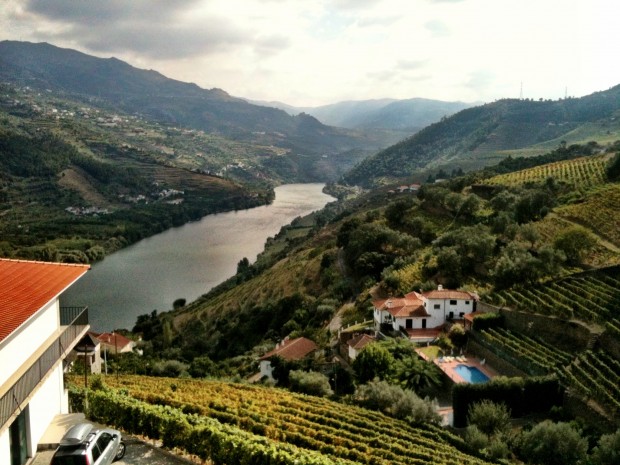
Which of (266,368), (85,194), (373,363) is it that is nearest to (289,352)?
(266,368)

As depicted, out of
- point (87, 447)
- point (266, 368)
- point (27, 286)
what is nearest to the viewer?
point (87, 447)

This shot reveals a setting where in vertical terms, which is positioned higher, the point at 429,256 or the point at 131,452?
the point at 131,452

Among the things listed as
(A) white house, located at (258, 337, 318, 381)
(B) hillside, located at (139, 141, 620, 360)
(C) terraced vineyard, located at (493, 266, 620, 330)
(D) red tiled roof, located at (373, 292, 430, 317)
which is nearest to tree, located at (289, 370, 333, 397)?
(A) white house, located at (258, 337, 318, 381)

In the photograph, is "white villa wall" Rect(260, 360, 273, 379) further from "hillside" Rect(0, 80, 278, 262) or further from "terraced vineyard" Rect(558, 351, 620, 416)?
"hillside" Rect(0, 80, 278, 262)

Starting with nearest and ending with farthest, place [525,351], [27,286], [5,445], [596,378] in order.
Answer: [5,445] → [27,286] → [596,378] → [525,351]

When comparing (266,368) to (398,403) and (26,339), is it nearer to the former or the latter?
(398,403)

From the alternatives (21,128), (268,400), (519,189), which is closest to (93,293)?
(519,189)

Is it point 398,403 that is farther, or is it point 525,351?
point 525,351
